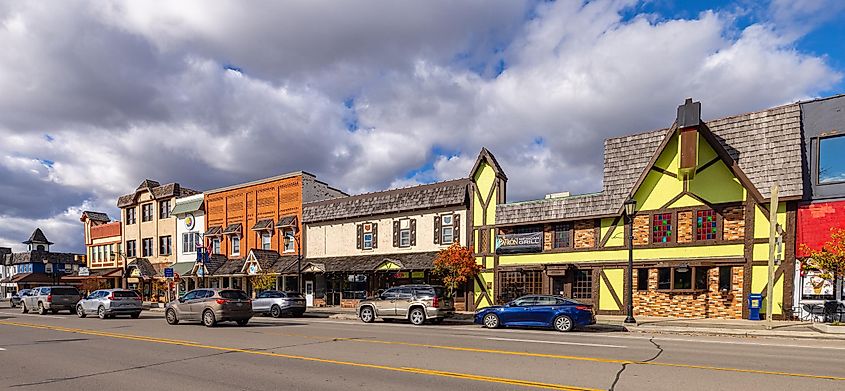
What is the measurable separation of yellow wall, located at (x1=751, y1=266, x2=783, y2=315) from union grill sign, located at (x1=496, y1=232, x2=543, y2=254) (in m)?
9.43

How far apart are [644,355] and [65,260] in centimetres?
8421

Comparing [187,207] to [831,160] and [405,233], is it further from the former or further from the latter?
[831,160]

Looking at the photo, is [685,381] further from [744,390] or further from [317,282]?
[317,282]

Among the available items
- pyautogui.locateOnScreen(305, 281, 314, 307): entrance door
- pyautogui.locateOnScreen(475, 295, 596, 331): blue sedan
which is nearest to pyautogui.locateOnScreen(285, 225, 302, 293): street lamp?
pyautogui.locateOnScreen(305, 281, 314, 307): entrance door

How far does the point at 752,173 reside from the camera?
21641 mm

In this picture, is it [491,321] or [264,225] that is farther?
[264,225]

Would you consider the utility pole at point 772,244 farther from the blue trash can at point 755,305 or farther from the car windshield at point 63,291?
the car windshield at point 63,291

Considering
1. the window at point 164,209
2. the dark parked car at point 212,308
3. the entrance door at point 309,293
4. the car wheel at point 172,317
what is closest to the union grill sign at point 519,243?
the dark parked car at point 212,308

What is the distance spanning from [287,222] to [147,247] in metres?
20.3

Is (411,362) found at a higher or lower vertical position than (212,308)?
higher

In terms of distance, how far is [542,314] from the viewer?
60.6 ft

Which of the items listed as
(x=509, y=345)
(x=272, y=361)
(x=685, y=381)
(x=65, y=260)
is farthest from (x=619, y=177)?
(x=65, y=260)

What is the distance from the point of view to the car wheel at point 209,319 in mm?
19375

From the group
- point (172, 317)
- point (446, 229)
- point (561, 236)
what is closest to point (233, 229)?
point (446, 229)
